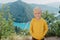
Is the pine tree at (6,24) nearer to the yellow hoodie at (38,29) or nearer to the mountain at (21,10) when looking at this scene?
the mountain at (21,10)

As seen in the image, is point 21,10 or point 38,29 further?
point 21,10

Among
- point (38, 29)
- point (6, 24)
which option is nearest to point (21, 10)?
point (6, 24)

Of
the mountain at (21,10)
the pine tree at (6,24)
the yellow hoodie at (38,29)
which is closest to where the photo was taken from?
the yellow hoodie at (38,29)

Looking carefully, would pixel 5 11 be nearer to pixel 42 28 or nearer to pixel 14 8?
pixel 14 8

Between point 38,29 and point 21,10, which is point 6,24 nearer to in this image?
point 21,10

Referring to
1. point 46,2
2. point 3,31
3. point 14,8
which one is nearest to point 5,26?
point 3,31

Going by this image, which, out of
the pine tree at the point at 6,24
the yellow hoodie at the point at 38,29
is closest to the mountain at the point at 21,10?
the pine tree at the point at 6,24

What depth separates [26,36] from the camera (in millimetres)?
3861

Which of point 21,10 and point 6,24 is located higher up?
point 21,10

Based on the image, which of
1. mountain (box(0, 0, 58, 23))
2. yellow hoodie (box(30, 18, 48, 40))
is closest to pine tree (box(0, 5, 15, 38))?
mountain (box(0, 0, 58, 23))

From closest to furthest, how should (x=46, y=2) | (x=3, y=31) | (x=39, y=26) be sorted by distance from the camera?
(x=39, y=26) → (x=3, y=31) → (x=46, y=2)

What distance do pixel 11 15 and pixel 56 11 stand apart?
95 centimetres

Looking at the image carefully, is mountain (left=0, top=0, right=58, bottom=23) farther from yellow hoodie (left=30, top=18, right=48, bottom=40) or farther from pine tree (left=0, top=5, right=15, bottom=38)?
yellow hoodie (left=30, top=18, right=48, bottom=40)

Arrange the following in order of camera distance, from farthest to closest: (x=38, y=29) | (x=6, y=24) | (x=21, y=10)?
1. (x=21, y=10)
2. (x=6, y=24)
3. (x=38, y=29)
